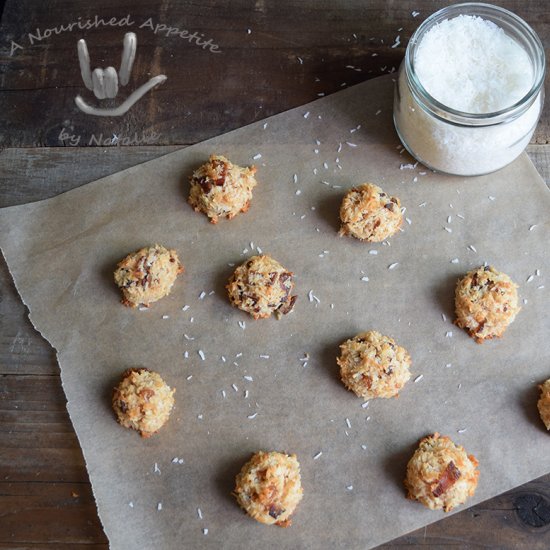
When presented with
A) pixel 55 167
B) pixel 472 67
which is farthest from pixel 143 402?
pixel 472 67

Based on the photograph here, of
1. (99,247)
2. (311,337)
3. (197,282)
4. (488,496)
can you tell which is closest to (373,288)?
(311,337)

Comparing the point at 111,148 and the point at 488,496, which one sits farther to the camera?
the point at 111,148

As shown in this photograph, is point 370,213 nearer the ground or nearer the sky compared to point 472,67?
nearer the ground

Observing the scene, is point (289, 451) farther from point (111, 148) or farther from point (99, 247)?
point (111, 148)

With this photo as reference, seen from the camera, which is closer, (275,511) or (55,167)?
(275,511)

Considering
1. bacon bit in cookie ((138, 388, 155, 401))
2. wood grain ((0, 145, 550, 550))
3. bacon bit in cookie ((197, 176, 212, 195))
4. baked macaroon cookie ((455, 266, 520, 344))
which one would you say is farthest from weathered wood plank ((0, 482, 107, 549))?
baked macaroon cookie ((455, 266, 520, 344))

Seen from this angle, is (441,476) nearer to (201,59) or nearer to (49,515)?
(49,515)

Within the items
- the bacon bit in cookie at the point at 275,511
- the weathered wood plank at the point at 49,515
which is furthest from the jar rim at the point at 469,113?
the weathered wood plank at the point at 49,515
